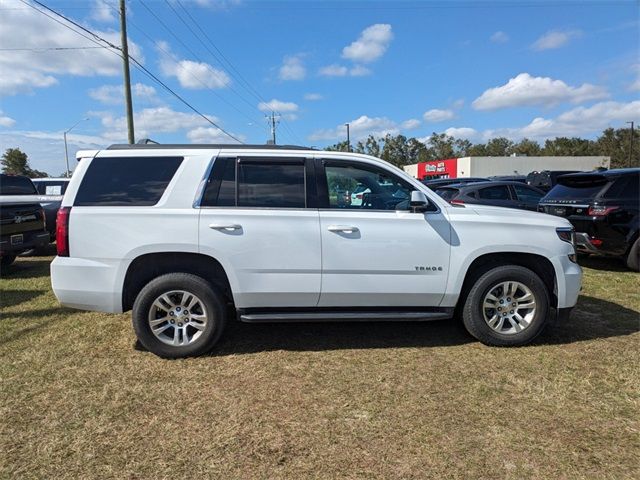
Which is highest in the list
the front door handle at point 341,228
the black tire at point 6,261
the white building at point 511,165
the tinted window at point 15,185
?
the white building at point 511,165

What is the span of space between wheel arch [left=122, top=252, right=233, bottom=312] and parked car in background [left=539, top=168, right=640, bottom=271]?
20.2 ft

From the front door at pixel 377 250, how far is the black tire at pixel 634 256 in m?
4.93

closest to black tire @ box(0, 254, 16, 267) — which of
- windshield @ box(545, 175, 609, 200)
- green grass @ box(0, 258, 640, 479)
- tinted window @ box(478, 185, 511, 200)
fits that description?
green grass @ box(0, 258, 640, 479)

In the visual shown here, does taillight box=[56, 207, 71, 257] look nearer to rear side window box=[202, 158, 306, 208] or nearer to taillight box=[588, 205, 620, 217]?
rear side window box=[202, 158, 306, 208]

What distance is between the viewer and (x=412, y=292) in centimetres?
425

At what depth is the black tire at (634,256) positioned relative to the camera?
7309 millimetres

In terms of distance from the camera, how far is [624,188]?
24.6ft

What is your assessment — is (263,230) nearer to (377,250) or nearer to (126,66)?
(377,250)

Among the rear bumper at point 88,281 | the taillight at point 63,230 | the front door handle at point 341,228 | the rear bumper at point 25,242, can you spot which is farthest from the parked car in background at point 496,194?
the rear bumper at point 25,242

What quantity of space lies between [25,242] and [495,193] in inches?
378

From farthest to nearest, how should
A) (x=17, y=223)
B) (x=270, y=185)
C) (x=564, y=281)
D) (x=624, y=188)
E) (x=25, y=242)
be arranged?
(x=25, y=242)
(x=17, y=223)
(x=624, y=188)
(x=564, y=281)
(x=270, y=185)

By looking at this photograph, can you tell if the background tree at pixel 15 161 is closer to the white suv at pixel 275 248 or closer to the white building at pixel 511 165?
A: the white building at pixel 511 165

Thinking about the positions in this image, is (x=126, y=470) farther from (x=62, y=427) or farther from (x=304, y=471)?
(x=304, y=471)

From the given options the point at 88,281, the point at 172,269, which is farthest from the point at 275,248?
the point at 88,281
